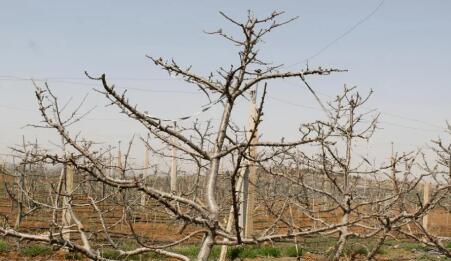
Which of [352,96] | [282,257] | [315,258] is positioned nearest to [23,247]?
[282,257]

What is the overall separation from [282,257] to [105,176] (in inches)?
326

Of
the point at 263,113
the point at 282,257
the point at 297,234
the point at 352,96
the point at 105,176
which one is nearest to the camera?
the point at 263,113

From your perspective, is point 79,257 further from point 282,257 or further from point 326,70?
point 326,70

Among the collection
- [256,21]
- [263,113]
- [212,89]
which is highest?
[256,21]

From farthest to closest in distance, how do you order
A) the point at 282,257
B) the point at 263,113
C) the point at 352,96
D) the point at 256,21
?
the point at 282,257
the point at 352,96
the point at 256,21
the point at 263,113

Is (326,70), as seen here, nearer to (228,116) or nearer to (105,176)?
(228,116)

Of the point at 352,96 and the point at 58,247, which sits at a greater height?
the point at 352,96

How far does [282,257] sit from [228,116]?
26.6 ft

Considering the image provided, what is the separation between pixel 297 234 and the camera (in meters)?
1.66

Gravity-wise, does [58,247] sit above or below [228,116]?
below

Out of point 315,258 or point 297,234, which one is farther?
point 315,258

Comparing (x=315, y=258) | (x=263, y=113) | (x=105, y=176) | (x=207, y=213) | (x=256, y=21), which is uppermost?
(x=256, y=21)

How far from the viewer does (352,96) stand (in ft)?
13.4

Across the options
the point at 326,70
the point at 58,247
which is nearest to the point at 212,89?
the point at 326,70
